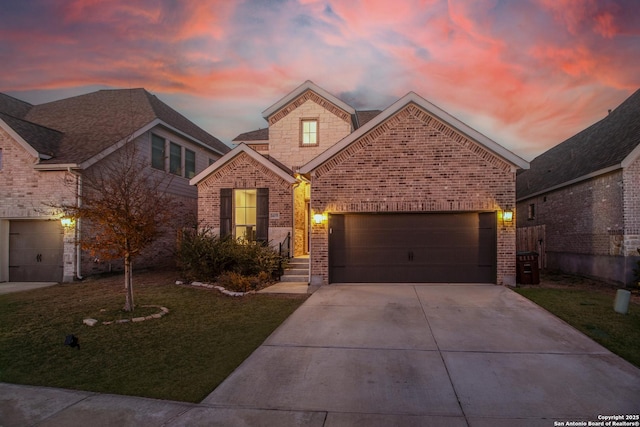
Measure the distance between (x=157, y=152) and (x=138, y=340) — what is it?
12.6m

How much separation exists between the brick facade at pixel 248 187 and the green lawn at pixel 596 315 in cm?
888

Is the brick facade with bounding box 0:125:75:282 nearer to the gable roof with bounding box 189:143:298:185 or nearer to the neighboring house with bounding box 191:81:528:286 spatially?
the gable roof with bounding box 189:143:298:185

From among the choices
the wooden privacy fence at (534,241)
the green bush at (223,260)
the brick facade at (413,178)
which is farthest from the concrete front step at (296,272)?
the wooden privacy fence at (534,241)

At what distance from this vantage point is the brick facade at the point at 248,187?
570 inches

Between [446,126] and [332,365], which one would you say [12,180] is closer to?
[332,365]

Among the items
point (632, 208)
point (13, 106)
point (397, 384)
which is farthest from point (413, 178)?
point (13, 106)

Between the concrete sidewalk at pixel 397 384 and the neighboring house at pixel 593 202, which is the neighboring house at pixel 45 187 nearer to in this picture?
the concrete sidewalk at pixel 397 384

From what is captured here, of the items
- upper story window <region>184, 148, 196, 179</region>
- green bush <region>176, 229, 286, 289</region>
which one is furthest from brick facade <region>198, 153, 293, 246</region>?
upper story window <region>184, 148, 196, 179</region>

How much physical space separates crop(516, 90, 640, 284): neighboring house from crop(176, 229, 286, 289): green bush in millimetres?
11533

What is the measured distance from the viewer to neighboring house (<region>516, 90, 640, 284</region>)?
11.2 meters

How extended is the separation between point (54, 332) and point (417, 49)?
1477 centimetres

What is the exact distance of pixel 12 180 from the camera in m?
13.3

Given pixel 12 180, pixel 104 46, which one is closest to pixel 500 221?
pixel 104 46

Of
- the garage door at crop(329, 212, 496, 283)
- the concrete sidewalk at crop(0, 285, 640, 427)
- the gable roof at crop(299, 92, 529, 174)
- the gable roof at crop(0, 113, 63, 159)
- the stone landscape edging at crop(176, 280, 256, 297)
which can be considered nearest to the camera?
the concrete sidewalk at crop(0, 285, 640, 427)
